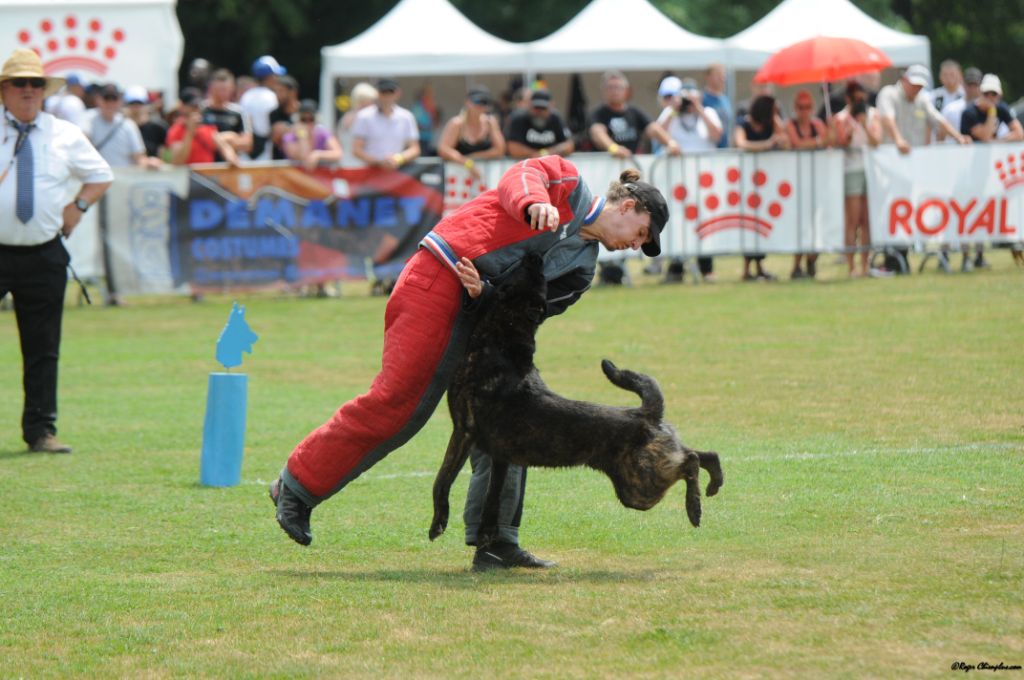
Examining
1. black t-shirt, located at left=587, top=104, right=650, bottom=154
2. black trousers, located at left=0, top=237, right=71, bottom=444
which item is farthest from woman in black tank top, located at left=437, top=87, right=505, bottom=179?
black trousers, located at left=0, top=237, right=71, bottom=444

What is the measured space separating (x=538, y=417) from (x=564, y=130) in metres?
12.1

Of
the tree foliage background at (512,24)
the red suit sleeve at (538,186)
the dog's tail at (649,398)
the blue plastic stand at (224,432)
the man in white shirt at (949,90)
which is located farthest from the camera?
the tree foliage background at (512,24)

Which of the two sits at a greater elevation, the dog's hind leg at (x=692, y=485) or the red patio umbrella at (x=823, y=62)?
the red patio umbrella at (x=823, y=62)

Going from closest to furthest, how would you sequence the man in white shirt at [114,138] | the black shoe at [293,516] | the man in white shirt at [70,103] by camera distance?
the black shoe at [293,516] < the man in white shirt at [114,138] < the man in white shirt at [70,103]

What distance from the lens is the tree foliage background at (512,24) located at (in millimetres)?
39000

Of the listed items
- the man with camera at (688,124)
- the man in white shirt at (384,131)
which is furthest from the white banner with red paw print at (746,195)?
the man in white shirt at (384,131)

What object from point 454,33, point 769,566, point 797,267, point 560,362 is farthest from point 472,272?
point 454,33

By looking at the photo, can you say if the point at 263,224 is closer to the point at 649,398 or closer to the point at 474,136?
the point at 474,136

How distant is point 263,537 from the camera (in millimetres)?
7027

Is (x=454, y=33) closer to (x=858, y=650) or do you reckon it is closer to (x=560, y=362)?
(x=560, y=362)

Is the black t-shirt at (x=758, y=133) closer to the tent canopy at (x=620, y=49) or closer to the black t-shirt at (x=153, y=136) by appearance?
the tent canopy at (x=620, y=49)

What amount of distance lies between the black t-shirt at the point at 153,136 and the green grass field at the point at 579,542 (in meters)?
6.59

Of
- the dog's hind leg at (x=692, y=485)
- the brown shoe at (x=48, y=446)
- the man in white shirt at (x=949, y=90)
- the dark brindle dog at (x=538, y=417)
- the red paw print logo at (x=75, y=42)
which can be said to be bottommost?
the brown shoe at (x=48, y=446)

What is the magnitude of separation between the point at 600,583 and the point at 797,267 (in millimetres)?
12964
